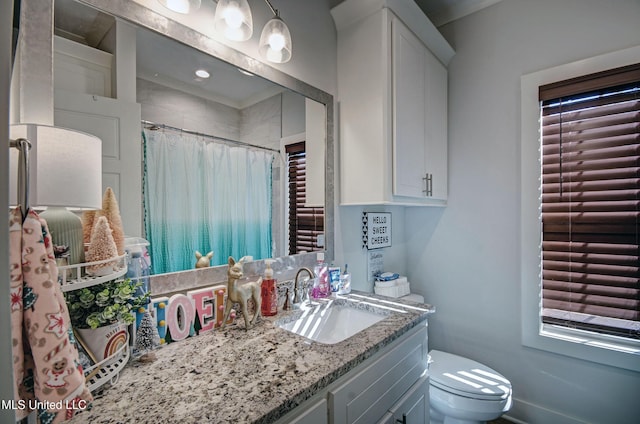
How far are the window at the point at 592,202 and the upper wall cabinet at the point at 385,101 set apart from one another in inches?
27.5

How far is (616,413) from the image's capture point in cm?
161

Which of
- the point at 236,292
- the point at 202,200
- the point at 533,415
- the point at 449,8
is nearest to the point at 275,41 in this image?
the point at 202,200

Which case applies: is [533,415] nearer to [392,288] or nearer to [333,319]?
[392,288]

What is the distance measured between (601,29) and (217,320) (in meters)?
2.43

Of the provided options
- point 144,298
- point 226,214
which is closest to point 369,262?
point 226,214

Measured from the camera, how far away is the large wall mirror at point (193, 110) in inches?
35.3

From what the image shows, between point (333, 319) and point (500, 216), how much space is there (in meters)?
1.32

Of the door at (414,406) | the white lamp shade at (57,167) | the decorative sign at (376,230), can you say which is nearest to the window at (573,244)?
the decorative sign at (376,230)

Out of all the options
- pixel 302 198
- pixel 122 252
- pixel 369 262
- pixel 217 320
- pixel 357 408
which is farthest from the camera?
pixel 369 262

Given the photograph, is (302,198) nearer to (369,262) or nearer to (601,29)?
(369,262)

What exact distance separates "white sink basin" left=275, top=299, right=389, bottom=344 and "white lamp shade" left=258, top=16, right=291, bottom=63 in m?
1.12

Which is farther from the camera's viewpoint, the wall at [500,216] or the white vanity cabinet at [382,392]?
the wall at [500,216]

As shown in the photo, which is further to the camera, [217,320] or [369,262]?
[369,262]

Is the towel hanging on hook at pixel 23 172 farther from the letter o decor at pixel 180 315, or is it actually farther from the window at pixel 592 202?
the window at pixel 592 202
